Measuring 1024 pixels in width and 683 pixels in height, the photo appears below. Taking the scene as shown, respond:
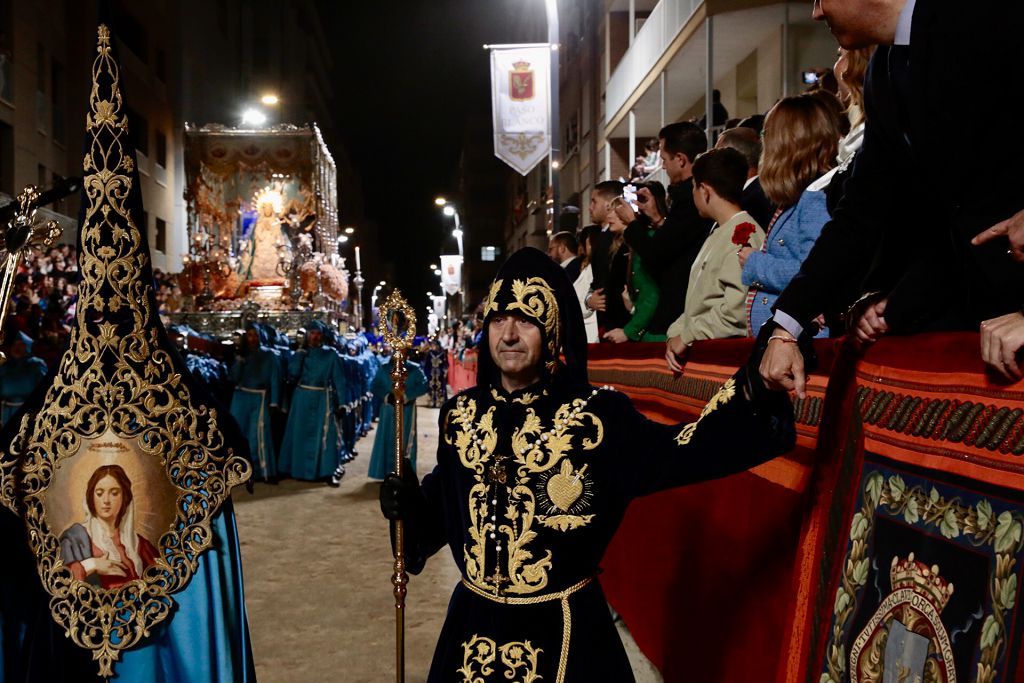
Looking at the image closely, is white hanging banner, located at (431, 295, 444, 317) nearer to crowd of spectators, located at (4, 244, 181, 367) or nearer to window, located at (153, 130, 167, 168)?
window, located at (153, 130, 167, 168)

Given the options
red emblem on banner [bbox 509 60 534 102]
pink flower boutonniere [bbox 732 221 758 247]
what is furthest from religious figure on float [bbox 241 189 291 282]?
pink flower boutonniere [bbox 732 221 758 247]

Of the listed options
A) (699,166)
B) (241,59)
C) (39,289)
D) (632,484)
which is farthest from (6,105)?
(241,59)

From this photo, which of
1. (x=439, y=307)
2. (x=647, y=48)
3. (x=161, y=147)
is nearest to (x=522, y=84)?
(x=647, y=48)

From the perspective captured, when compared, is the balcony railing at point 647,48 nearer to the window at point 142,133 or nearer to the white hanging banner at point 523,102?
the white hanging banner at point 523,102

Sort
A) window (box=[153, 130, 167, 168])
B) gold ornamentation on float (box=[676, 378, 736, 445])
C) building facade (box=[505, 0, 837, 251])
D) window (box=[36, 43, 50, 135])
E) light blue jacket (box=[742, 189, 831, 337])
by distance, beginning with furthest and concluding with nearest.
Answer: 1. window (box=[153, 130, 167, 168])
2. window (box=[36, 43, 50, 135])
3. building facade (box=[505, 0, 837, 251])
4. light blue jacket (box=[742, 189, 831, 337])
5. gold ornamentation on float (box=[676, 378, 736, 445])

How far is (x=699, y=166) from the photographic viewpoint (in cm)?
436

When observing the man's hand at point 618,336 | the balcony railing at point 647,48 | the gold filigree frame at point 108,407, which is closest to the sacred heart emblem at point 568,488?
the gold filigree frame at point 108,407

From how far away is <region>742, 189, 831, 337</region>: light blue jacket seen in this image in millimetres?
3289

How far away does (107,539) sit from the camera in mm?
2930

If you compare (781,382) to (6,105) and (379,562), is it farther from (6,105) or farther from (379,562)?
(6,105)

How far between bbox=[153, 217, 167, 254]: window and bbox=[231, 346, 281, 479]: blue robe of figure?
1884 cm

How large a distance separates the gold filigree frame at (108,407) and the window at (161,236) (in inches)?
1115

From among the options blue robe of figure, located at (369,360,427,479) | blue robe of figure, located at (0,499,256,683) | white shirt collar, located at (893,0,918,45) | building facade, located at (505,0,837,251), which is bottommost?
blue robe of figure, located at (369,360,427,479)

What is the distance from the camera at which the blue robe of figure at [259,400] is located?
12328 millimetres
